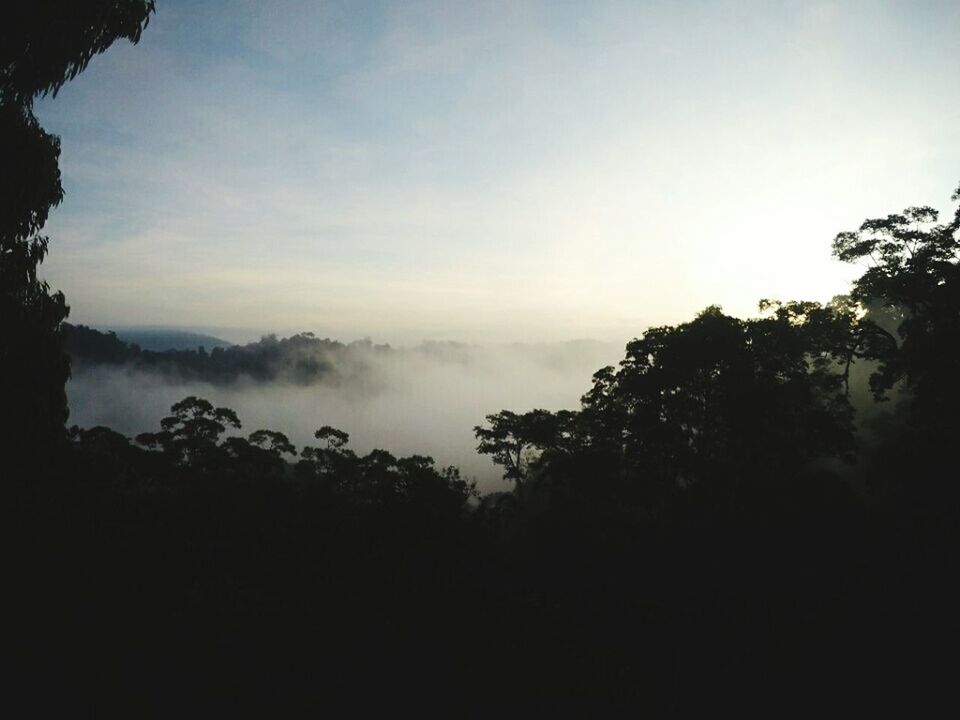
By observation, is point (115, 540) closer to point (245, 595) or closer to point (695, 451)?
point (245, 595)

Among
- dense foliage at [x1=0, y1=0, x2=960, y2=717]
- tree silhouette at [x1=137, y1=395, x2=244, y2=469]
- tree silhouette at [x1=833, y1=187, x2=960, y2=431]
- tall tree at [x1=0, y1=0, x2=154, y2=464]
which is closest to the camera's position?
dense foliage at [x1=0, y1=0, x2=960, y2=717]

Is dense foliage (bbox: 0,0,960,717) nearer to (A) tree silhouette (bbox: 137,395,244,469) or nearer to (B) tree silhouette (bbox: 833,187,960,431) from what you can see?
(B) tree silhouette (bbox: 833,187,960,431)

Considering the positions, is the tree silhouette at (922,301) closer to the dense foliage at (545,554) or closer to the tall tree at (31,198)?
the dense foliage at (545,554)

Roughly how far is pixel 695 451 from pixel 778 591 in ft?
17.4

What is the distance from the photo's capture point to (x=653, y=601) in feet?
50.0

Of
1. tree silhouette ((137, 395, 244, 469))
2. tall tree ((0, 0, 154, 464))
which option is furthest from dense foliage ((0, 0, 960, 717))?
tree silhouette ((137, 395, 244, 469))

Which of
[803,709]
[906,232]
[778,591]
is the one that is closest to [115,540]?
[803,709]

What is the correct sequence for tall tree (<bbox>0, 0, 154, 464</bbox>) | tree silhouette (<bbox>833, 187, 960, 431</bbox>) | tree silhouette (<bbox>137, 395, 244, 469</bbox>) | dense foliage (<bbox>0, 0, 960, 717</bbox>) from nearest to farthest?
dense foliage (<bbox>0, 0, 960, 717</bbox>) → tall tree (<bbox>0, 0, 154, 464</bbox>) → tree silhouette (<bbox>833, 187, 960, 431</bbox>) → tree silhouette (<bbox>137, 395, 244, 469</bbox>)

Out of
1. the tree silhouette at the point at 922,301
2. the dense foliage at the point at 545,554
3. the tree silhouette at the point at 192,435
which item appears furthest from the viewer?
the tree silhouette at the point at 192,435

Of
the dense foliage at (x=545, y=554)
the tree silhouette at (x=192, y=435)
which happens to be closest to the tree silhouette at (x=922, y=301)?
the dense foliage at (x=545, y=554)

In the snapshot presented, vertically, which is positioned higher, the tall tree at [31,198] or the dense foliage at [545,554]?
the tall tree at [31,198]

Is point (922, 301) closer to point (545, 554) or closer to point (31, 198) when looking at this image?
point (545, 554)

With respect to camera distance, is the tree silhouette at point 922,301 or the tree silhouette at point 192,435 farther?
the tree silhouette at point 192,435

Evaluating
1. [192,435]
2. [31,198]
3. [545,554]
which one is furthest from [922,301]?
[192,435]
